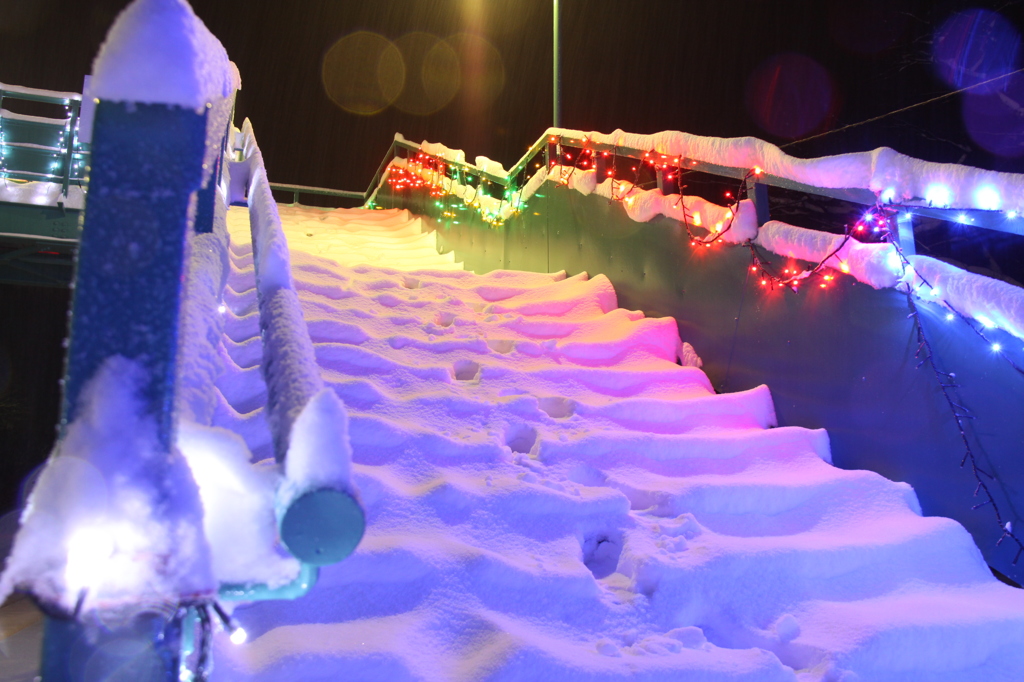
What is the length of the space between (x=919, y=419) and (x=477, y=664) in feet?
7.95

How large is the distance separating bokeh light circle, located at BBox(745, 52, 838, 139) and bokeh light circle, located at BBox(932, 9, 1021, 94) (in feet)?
8.20

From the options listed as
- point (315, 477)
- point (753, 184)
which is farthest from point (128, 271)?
point (753, 184)

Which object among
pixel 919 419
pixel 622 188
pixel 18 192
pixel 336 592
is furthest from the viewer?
pixel 18 192

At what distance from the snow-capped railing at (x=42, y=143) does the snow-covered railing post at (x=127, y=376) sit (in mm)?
7121

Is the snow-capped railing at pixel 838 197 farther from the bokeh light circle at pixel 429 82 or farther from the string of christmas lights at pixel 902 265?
the bokeh light circle at pixel 429 82

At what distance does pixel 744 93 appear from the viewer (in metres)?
18.9

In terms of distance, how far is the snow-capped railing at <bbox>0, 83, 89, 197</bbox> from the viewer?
704 cm

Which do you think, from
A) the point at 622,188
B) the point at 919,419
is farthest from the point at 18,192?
the point at 919,419

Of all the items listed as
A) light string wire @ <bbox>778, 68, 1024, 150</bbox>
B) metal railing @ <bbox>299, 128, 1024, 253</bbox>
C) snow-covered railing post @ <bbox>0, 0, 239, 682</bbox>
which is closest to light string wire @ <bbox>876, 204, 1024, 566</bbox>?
metal railing @ <bbox>299, 128, 1024, 253</bbox>

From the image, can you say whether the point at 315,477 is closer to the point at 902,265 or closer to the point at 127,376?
the point at 127,376

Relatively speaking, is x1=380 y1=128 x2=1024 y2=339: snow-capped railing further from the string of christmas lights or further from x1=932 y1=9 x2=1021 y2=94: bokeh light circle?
x1=932 y1=9 x2=1021 y2=94: bokeh light circle

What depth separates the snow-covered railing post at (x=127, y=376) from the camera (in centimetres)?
112

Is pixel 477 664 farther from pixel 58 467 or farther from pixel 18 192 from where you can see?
pixel 18 192

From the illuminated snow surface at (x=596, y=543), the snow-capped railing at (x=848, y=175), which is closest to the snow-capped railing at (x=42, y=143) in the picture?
the illuminated snow surface at (x=596, y=543)
